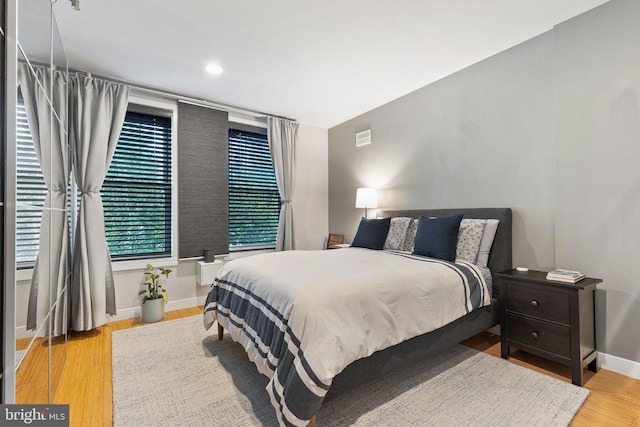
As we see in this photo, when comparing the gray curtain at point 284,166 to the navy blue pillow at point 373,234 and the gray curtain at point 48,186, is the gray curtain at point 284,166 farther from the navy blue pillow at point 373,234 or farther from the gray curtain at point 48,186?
the gray curtain at point 48,186

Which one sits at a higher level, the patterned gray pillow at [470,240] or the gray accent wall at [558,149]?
the gray accent wall at [558,149]

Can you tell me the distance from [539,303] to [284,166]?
348 cm

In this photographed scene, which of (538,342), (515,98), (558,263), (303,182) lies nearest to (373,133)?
(303,182)

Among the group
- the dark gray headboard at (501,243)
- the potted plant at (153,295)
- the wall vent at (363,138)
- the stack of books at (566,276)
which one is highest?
the wall vent at (363,138)

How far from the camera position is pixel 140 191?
3516mm

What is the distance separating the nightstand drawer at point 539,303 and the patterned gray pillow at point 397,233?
46.5 inches

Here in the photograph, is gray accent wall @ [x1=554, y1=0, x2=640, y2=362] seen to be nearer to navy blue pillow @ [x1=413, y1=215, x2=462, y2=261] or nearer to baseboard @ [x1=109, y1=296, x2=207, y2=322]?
navy blue pillow @ [x1=413, y1=215, x2=462, y2=261]

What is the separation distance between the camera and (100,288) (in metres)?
2.94

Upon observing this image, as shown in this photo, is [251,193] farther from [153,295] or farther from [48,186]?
[48,186]

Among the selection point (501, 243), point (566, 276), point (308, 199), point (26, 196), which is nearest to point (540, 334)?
point (566, 276)

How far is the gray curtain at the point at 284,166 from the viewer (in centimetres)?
440

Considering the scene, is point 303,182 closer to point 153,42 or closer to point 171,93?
point 171,93

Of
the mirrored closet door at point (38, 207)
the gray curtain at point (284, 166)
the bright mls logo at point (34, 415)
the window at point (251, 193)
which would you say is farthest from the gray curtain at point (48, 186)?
the gray curtain at point (284, 166)

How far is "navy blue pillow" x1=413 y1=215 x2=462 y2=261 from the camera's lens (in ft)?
8.59
